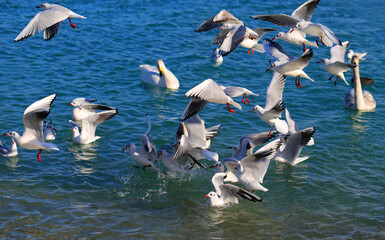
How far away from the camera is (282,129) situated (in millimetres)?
14508

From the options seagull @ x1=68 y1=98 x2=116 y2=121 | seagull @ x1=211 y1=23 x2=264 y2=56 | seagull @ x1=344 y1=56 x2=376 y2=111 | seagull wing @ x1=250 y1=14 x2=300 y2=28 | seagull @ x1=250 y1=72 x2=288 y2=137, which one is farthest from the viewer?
seagull @ x1=344 y1=56 x2=376 y2=111

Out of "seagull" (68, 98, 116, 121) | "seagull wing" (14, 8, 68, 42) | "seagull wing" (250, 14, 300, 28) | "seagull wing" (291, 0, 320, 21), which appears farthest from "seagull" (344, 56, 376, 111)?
"seagull wing" (14, 8, 68, 42)

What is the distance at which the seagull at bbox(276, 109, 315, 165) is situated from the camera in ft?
47.2

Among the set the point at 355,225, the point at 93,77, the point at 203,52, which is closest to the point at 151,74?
the point at 93,77

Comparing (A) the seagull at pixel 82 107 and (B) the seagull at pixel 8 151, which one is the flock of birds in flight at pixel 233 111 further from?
(A) the seagull at pixel 82 107

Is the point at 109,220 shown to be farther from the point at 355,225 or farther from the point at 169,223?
the point at 355,225

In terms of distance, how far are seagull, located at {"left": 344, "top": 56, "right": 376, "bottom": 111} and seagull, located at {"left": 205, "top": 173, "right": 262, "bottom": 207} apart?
25.3 feet

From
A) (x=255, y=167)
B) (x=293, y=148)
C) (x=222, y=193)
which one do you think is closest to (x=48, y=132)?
(x=222, y=193)

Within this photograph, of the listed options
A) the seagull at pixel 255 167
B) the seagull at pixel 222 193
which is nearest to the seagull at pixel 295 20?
the seagull at pixel 255 167

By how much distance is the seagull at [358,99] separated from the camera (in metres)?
18.8

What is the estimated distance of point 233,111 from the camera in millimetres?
12906

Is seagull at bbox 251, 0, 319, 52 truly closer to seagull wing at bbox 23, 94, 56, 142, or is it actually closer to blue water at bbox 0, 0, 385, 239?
blue water at bbox 0, 0, 385, 239

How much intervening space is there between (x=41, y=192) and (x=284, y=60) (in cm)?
668

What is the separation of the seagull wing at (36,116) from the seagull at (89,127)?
211 centimetres
